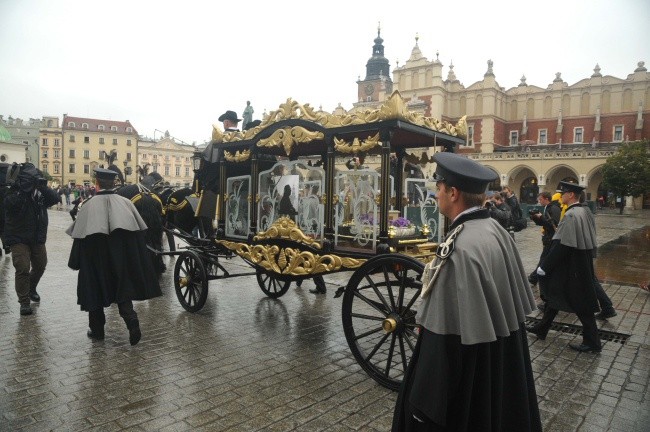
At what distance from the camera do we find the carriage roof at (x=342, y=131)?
4465 mm

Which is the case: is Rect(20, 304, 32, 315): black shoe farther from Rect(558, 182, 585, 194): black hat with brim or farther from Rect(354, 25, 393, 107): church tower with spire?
Rect(354, 25, 393, 107): church tower with spire

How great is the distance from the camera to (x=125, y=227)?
4891 mm

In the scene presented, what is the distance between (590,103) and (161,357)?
188 feet

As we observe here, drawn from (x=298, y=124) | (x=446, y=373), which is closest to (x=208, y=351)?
(x=298, y=124)

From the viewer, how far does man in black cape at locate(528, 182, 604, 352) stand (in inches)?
194

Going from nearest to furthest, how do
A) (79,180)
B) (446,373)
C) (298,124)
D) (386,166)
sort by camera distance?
(446,373) → (386,166) → (298,124) → (79,180)

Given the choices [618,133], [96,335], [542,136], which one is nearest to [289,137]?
[96,335]

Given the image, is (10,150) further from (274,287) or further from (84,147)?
(84,147)

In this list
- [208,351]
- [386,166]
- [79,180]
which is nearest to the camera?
[386,166]

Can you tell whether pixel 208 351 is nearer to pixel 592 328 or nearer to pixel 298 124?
pixel 298 124

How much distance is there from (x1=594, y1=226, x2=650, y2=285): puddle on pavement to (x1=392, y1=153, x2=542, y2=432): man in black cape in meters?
7.91

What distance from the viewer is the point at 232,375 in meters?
4.15

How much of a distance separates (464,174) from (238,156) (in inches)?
169

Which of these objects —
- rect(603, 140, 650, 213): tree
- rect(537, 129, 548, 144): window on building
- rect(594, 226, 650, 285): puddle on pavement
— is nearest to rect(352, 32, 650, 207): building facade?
rect(537, 129, 548, 144): window on building
